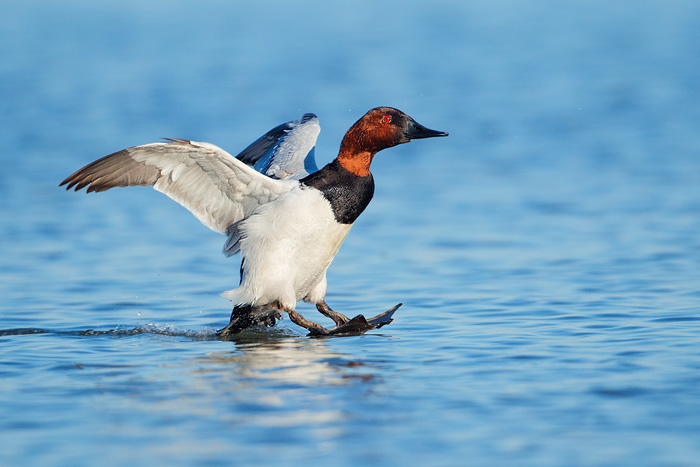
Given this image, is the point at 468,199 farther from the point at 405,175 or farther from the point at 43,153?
the point at 43,153

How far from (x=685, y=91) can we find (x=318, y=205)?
63.2ft

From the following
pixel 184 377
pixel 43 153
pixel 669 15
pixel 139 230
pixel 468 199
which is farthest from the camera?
pixel 669 15

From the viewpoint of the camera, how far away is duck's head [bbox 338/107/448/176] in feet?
25.6

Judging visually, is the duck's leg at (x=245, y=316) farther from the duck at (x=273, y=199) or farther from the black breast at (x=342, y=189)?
the black breast at (x=342, y=189)

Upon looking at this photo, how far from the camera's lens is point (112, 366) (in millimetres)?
6746

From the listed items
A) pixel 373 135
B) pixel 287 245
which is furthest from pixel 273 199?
pixel 373 135

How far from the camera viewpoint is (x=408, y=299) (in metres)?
9.17

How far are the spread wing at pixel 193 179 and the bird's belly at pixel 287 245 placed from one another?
21 cm

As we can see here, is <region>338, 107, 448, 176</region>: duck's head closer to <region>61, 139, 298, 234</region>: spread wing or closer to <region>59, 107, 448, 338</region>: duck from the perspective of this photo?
<region>59, 107, 448, 338</region>: duck

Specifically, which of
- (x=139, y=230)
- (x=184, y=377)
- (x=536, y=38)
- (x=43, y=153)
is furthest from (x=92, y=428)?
(x=536, y=38)

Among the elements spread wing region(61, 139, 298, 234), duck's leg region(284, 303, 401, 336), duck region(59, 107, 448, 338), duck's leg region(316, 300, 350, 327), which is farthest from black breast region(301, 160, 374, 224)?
duck's leg region(316, 300, 350, 327)

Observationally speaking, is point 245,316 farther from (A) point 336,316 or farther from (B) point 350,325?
(B) point 350,325

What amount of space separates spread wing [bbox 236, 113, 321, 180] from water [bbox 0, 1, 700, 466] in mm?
1369

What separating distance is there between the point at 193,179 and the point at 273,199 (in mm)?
684
